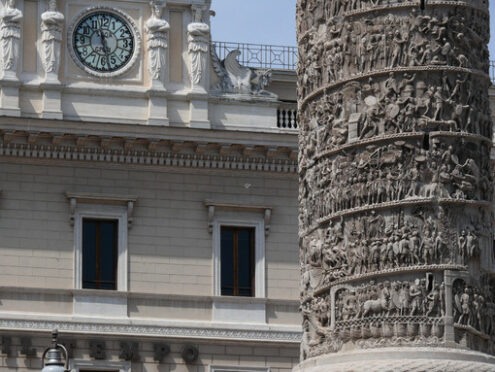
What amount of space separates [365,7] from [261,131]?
14772 millimetres

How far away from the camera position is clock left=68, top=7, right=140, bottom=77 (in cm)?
3788

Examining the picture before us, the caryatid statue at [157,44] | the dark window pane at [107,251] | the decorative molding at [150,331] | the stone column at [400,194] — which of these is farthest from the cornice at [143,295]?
the stone column at [400,194]

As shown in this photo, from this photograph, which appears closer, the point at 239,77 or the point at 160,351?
the point at 160,351

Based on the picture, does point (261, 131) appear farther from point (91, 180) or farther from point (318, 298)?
point (318, 298)

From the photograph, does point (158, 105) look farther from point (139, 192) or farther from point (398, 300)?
point (398, 300)

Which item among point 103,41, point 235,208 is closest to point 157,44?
point 103,41

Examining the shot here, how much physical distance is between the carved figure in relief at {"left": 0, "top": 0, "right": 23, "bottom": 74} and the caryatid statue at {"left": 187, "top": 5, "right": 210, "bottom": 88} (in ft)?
10.1

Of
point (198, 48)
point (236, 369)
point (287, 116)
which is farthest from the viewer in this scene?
point (287, 116)

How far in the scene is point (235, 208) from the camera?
3791 centimetres

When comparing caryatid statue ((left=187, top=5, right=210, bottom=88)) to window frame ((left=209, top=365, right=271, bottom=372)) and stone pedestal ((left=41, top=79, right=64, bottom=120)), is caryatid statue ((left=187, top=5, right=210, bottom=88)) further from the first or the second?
window frame ((left=209, top=365, right=271, bottom=372))

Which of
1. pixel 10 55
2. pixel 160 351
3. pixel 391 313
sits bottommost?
pixel 160 351

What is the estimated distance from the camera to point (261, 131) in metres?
37.9

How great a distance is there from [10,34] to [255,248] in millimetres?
5730

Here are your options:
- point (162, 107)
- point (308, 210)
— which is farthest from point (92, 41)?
point (308, 210)
